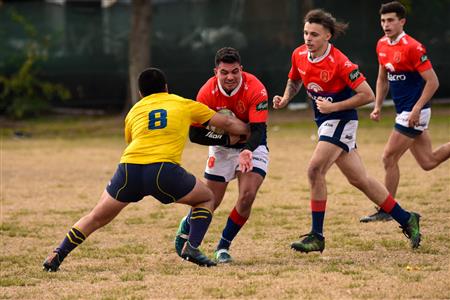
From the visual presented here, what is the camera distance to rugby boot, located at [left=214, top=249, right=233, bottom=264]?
26.3 ft

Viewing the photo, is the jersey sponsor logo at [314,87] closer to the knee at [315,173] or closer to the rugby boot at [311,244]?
the knee at [315,173]

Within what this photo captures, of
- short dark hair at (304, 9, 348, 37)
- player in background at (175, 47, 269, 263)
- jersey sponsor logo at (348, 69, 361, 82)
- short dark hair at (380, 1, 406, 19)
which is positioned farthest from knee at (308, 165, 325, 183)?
short dark hair at (380, 1, 406, 19)

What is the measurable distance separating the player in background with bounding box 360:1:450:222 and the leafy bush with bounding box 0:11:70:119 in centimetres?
1561

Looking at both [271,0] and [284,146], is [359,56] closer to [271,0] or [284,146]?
[271,0]

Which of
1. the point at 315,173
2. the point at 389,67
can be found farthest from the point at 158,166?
the point at 389,67

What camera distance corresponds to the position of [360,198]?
38.6 ft

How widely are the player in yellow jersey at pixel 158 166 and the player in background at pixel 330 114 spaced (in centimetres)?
95

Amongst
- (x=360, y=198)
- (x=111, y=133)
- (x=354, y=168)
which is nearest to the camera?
(x=354, y=168)

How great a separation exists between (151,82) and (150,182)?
2.72 ft

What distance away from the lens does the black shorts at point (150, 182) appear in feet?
24.2

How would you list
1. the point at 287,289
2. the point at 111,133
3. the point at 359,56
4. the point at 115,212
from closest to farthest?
the point at 287,289, the point at 115,212, the point at 111,133, the point at 359,56

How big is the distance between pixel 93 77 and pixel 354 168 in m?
17.8

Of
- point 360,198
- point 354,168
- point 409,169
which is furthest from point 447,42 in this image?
point 354,168

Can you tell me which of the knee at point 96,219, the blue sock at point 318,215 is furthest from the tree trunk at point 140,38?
the knee at point 96,219
